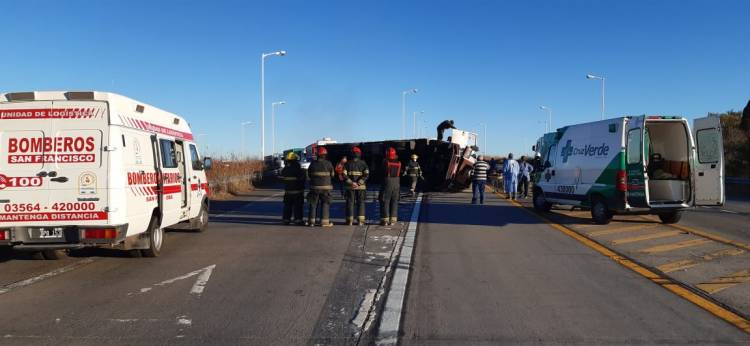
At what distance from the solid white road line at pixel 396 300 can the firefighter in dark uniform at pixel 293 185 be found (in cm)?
348

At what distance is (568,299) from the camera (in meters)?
6.24

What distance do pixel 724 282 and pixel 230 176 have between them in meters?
21.7

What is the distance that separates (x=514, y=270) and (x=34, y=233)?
6142 mm

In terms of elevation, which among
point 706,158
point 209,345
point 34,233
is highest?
point 706,158

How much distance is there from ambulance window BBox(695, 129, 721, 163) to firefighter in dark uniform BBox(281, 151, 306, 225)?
8290 millimetres

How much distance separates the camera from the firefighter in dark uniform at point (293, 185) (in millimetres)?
12852

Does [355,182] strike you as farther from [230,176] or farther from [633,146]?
[230,176]

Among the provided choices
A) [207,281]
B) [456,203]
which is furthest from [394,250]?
[456,203]

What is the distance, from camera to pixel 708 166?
12.0m

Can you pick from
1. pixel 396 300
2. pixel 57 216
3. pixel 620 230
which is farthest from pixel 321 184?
pixel 396 300

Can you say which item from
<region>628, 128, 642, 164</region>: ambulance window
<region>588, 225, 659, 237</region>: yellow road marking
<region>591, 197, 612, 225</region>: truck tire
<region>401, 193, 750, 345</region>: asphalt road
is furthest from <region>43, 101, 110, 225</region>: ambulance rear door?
<region>591, 197, 612, 225</region>: truck tire

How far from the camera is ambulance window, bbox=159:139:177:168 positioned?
945 centimetres

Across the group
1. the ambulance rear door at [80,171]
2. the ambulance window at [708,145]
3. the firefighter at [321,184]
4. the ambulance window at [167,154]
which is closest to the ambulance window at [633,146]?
the ambulance window at [708,145]

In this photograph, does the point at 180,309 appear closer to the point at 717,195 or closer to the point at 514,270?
the point at 514,270
